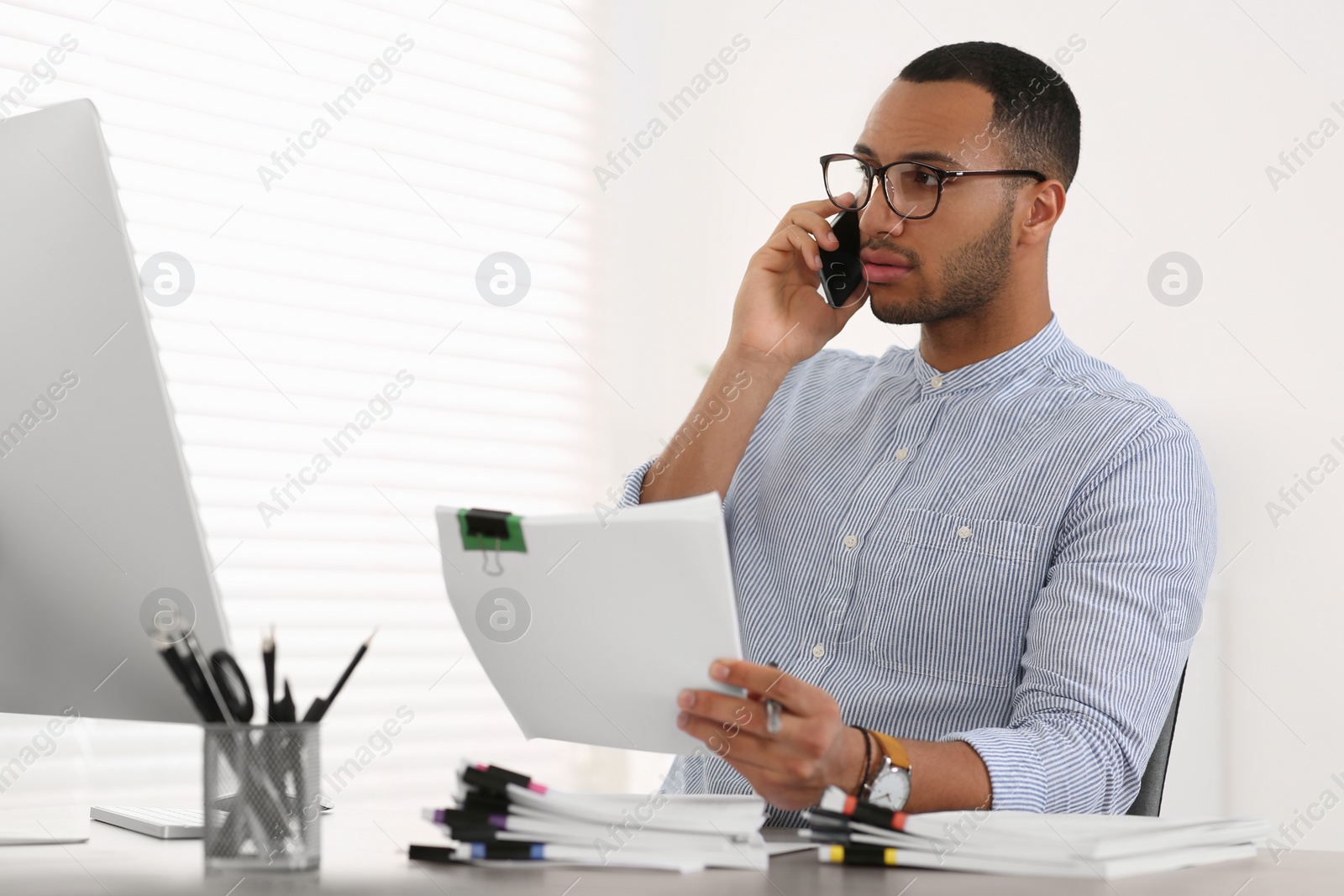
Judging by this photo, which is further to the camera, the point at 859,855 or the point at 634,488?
the point at 634,488

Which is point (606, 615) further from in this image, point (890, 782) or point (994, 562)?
point (994, 562)

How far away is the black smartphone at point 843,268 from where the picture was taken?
170 cm

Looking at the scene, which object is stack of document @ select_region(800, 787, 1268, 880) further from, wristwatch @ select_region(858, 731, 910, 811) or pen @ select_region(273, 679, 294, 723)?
pen @ select_region(273, 679, 294, 723)

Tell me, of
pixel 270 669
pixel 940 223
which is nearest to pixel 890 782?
pixel 270 669

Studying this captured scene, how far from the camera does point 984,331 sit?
5.45 feet

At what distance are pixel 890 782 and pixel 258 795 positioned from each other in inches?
22.7

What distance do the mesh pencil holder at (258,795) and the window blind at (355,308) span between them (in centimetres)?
161

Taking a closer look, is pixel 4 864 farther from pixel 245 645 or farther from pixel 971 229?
pixel 245 645

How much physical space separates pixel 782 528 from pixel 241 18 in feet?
5.98

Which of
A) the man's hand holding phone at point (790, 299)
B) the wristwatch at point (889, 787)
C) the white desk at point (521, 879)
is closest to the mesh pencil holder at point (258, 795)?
the white desk at point (521, 879)

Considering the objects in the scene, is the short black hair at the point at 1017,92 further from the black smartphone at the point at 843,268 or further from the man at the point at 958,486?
the black smartphone at the point at 843,268

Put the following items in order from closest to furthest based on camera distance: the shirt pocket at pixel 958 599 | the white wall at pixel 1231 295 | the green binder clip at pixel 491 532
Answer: the green binder clip at pixel 491 532
the shirt pocket at pixel 958 599
the white wall at pixel 1231 295

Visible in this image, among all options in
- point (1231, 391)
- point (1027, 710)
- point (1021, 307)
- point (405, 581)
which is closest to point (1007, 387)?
point (1021, 307)

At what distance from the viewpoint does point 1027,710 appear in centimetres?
131
